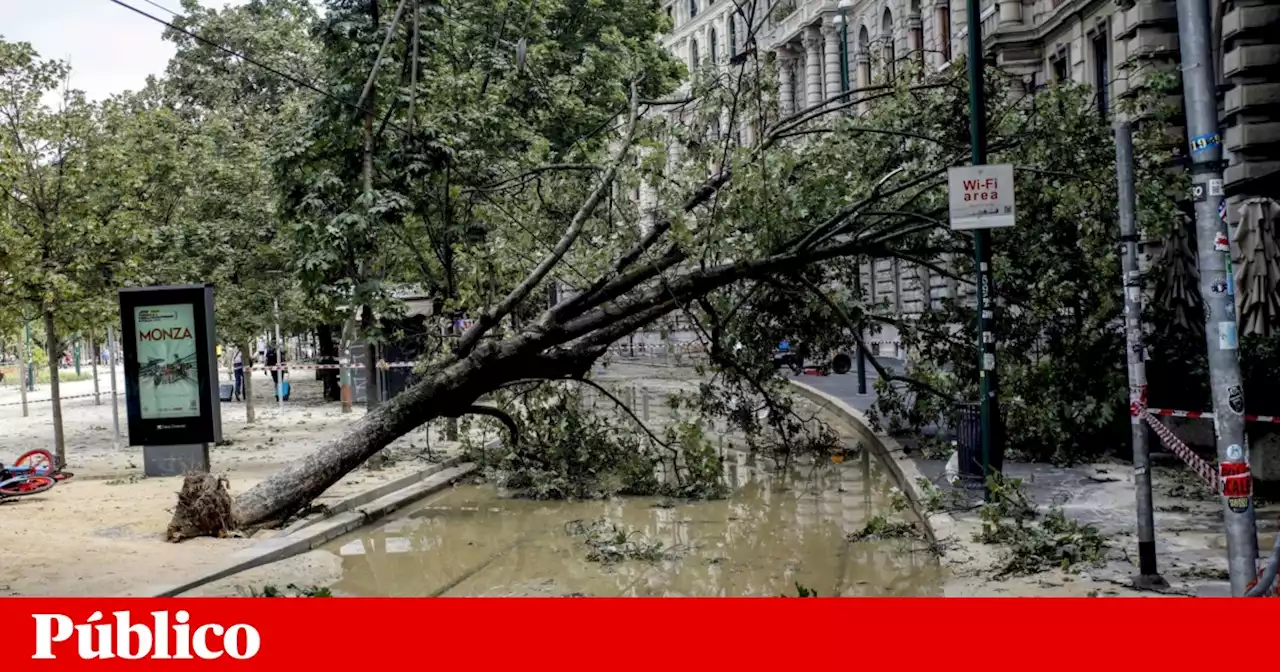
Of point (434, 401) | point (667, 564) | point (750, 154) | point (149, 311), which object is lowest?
point (667, 564)

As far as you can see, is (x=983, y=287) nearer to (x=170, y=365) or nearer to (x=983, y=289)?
(x=983, y=289)

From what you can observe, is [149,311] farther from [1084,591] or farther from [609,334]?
[1084,591]

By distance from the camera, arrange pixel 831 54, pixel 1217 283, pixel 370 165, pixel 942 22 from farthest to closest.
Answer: pixel 831 54, pixel 942 22, pixel 370 165, pixel 1217 283

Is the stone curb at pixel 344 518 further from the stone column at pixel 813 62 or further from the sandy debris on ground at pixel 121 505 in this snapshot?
the stone column at pixel 813 62

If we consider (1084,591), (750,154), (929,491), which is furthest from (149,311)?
(1084,591)

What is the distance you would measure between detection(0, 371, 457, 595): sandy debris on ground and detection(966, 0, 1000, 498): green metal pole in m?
7.22

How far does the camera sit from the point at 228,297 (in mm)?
23609

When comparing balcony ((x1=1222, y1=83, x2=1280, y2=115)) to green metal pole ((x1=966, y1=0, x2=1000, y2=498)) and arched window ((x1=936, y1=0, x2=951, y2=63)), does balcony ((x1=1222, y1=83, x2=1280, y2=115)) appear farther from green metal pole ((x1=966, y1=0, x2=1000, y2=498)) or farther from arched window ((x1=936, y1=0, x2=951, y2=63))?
arched window ((x1=936, y1=0, x2=951, y2=63))

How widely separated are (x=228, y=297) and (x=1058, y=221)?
15.9m

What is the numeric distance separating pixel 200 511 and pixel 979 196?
8044 millimetres

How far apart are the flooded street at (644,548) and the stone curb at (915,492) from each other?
187 mm

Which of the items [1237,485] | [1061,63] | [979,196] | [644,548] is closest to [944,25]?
[1061,63]

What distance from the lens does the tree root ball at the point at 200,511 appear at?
38.7 feet

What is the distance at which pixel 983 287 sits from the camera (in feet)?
40.2
